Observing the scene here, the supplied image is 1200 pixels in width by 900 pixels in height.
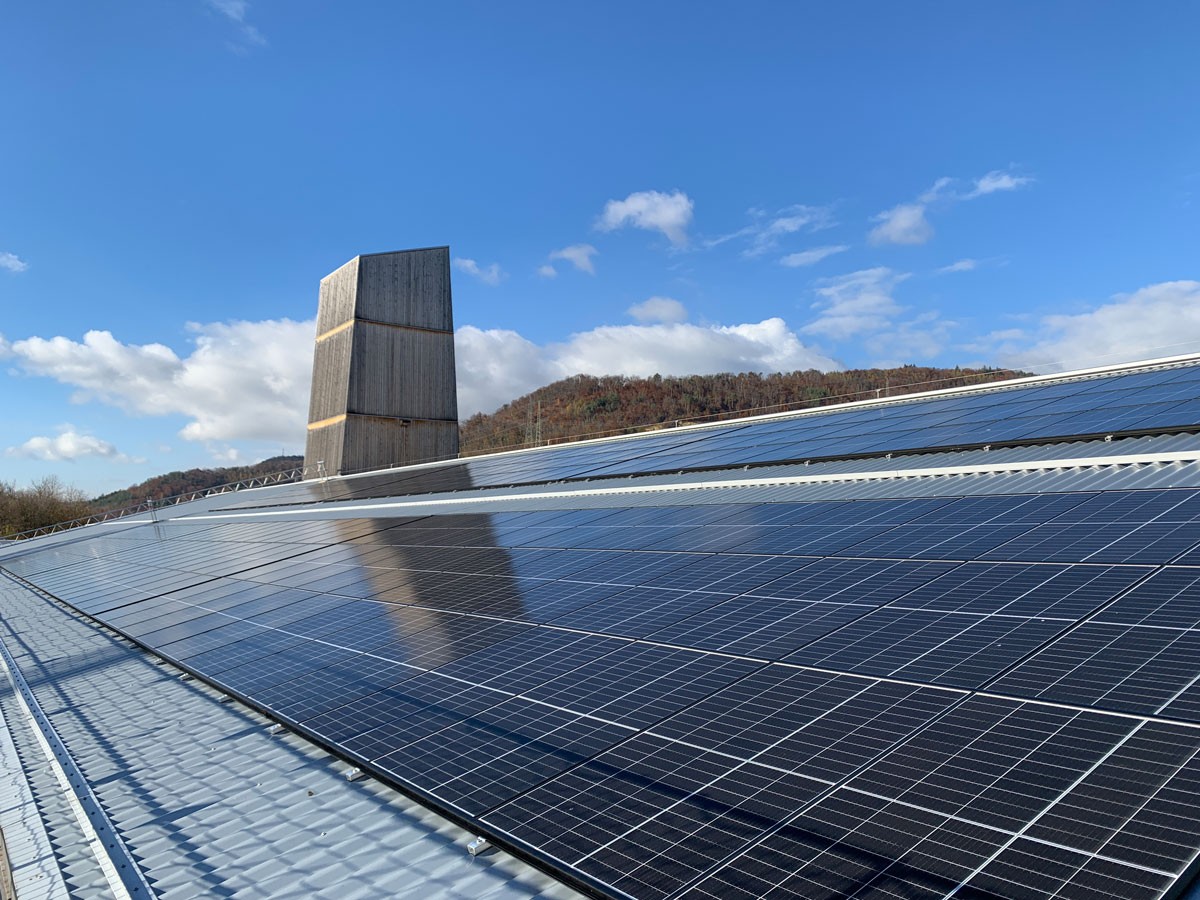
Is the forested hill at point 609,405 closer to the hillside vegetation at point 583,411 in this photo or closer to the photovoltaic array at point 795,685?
the hillside vegetation at point 583,411

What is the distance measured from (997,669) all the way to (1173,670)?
108 centimetres

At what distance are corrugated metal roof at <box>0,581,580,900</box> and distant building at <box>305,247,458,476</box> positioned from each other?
40952 millimetres

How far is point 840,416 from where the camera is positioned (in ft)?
91.6

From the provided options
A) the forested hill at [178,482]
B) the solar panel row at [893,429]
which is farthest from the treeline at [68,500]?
the solar panel row at [893,429]

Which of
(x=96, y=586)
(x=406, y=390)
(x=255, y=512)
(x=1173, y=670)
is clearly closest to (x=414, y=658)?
(x=1173, y=670)

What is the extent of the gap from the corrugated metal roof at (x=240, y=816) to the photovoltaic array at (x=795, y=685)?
0.32 meters

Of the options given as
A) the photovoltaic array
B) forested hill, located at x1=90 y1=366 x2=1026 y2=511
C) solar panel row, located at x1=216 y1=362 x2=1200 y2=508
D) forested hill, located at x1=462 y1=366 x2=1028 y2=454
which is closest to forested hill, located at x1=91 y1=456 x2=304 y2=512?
forested hill, located at x1=90 y1=366 x2=1026 y2=511

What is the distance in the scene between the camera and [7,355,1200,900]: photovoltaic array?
14.2ft

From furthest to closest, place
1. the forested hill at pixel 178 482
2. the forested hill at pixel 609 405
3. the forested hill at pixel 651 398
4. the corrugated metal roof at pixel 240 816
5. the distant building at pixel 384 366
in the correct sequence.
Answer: the forested hill at pixel 178 482, the forested hill at pixel 609 405, the forested hill at pixel 651 398, the distant building at pixel 384 366, the corrugated metal roof at pixel 240 816

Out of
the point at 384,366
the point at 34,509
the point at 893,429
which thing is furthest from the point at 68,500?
the point at 893,429

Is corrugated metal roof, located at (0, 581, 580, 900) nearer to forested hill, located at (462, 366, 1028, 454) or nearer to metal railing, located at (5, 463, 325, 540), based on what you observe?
forested hill, located at (462, 366, 1028, 454)

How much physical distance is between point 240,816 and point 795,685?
203 inches

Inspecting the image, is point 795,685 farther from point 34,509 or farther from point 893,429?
point 34,509

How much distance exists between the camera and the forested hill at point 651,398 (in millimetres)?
56469
